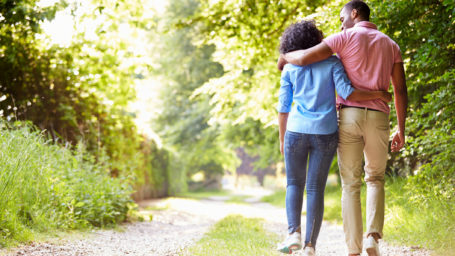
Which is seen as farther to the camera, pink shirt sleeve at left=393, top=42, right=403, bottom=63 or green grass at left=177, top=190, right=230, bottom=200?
green grass at left=177, top=190, right=230, bottom=200

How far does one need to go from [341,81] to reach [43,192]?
12.4ft

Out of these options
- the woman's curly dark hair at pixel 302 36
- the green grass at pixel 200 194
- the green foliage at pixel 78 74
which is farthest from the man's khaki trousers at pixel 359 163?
the green grass at pixel 200 194

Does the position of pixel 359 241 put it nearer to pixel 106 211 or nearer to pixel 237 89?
pixel 106 211

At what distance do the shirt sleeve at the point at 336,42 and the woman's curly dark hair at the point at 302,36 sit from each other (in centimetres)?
18

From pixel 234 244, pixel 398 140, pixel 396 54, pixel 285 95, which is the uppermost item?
pixel 396 54

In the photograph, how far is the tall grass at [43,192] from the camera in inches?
159

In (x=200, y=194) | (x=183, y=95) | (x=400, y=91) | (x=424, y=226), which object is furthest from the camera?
(x=200, y=194)

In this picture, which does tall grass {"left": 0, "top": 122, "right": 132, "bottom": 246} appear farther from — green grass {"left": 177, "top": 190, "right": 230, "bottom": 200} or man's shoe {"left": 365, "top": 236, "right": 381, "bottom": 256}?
green grass {"left": 177, "top": 190, "right": 230, "bottom": 200}

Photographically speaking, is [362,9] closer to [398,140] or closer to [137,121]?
[398,140]

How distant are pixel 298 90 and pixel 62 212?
3540 mm

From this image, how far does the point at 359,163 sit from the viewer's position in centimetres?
320

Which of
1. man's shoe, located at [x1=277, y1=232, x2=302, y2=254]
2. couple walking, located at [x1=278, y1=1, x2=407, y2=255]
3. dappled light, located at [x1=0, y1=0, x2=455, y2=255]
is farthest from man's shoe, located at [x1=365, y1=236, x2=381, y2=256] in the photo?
dappled light, located at [x1=0, y1=0, x2=455, y2=255]

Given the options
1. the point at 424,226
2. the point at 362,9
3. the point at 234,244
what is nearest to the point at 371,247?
the point at 424,226

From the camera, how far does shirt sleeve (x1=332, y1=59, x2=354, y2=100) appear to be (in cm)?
309
